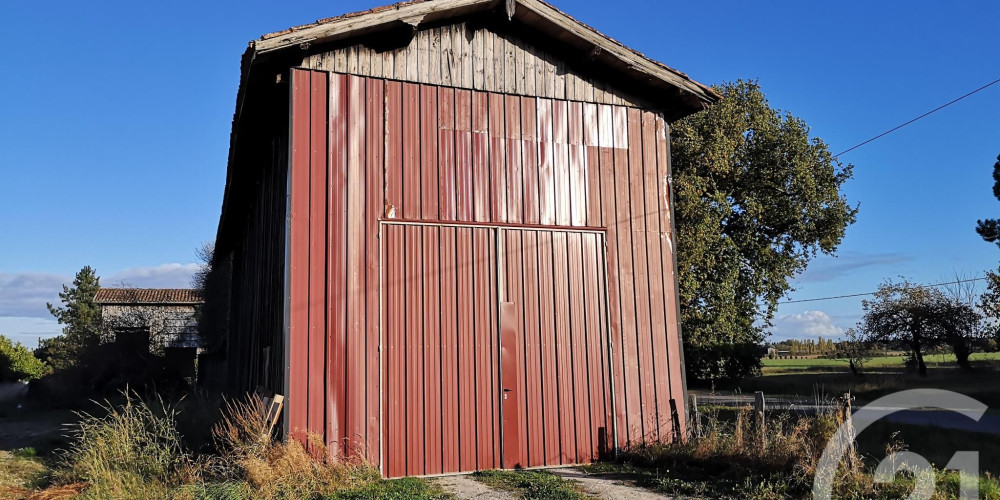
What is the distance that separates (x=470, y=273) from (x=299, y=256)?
7.68 ft

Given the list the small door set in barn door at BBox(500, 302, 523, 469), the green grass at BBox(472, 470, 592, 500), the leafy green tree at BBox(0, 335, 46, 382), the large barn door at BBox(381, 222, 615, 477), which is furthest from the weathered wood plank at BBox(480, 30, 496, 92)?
the leafy green tree at BBox(0, 335, 46, 382)

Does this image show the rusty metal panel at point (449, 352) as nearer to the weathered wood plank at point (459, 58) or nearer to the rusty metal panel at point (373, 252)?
the rusty metal panel at point (373, 252)

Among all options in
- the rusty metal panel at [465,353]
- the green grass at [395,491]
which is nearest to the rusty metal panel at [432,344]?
the rusty metal panel at [465,353]

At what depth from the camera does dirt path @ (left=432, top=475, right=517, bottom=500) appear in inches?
316

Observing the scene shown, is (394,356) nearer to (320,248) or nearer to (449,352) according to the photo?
(449,352)

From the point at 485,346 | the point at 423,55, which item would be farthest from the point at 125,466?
the point at 423,55

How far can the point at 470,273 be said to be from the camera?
33.6 ft

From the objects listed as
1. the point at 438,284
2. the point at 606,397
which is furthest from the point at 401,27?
the point at 606,397

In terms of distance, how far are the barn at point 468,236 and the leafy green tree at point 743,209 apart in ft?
43.5

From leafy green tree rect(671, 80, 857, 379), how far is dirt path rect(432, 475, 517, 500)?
1629 cm

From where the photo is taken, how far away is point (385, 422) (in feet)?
30.9

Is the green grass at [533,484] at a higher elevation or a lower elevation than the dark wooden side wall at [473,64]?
lower

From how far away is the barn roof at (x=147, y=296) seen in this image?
1487 inches

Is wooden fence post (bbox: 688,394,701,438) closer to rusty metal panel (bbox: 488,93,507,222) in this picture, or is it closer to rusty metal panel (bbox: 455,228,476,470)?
rusty metal panel (bbox: 455,228,476,470)
